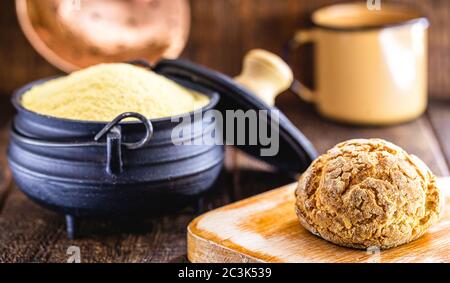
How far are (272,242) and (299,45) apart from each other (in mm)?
741

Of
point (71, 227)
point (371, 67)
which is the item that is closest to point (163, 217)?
point (71, 227)

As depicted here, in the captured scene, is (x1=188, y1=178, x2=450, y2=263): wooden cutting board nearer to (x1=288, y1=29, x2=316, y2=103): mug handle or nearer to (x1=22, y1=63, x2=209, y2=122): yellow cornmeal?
(x1=22, y1=63, x2=209, y2=122): yellow cornmeal

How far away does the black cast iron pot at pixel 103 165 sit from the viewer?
995mm

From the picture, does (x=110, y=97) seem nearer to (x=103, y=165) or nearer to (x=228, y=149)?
(x=103, y=165)

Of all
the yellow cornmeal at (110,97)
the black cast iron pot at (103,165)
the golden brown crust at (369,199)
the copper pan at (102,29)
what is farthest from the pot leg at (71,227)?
the copper pan at (102,29)

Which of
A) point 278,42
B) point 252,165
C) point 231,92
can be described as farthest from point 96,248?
point 278,42

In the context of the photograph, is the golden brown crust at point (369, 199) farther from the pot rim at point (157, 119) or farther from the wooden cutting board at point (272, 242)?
the pot rim at point (157, 119)

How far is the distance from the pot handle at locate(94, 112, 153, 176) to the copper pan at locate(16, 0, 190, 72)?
0.60 meters

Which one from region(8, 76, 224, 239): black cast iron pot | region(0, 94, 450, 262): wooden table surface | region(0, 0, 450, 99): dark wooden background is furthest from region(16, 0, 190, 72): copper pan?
region(8, 76, 224, 239): black cast iron pot

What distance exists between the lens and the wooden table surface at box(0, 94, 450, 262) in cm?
103

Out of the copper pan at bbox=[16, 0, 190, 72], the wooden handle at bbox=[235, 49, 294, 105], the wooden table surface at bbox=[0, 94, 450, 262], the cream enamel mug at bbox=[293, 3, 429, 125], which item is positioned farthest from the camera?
the copper pan at bbox=[16, 0, 190, 72]

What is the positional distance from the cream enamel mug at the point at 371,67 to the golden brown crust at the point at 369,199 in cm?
52

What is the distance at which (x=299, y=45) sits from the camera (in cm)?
162
